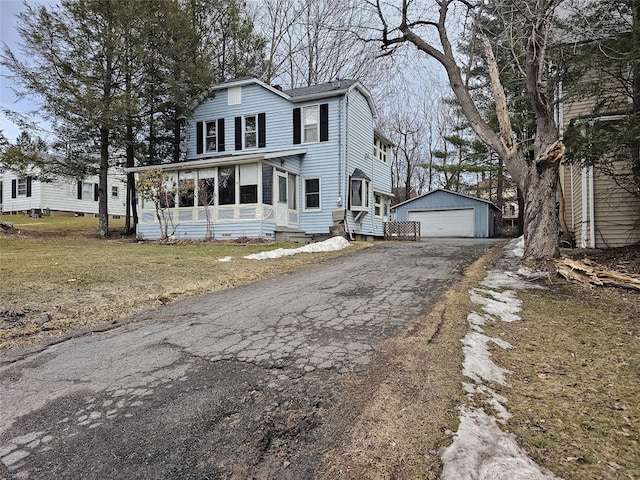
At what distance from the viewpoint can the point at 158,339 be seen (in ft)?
12.6

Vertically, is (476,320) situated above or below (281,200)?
below

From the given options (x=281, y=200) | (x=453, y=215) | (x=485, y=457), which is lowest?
(x=485, y=457)

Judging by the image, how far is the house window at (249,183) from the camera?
46.9ft

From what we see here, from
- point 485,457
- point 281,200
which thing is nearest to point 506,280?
point 485,457

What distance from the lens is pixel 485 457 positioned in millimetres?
1876

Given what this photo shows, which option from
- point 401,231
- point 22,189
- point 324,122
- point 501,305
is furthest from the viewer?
point 22,189

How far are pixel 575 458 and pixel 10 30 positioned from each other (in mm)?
20869

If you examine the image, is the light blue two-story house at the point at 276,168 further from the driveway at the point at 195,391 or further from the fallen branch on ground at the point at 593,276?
the driveway at the point at 195,391

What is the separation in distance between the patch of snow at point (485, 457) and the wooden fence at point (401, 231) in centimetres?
1545

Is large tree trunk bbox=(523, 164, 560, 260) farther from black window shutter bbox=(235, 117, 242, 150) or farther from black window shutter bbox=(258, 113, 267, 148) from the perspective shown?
black window shutter bbox=(235, 117, 242, 150)

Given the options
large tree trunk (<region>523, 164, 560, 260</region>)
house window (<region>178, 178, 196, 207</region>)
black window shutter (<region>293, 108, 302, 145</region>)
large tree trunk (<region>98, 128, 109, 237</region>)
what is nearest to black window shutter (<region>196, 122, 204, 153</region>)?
house window (<region>178, 178, 196, 207</region>)

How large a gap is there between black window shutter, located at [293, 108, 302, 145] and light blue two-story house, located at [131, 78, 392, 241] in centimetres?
4

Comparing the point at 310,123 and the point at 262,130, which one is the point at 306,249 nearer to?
the point at 310,123

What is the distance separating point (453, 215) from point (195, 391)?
24.9 m
